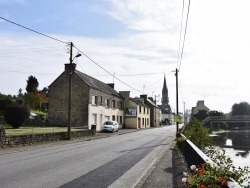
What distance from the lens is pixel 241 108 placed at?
127 m

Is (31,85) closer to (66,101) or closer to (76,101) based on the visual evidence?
(66,101)

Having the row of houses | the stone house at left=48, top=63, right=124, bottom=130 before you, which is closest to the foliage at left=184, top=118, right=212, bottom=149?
the row of houses

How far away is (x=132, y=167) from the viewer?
12.5 m

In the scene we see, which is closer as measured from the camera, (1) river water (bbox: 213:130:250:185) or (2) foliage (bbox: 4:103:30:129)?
(1) river water (bbox: 213:130:250:185)

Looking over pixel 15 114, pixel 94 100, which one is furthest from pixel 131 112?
pixel 15 114

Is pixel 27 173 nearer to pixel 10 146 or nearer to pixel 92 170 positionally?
pixel 92 170

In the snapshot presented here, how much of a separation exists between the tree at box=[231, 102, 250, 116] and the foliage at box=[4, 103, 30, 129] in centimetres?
11043

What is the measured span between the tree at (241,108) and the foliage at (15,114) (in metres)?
110

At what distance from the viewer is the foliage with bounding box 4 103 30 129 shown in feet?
101

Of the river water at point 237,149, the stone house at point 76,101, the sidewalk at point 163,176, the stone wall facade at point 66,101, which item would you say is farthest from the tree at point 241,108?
the sidewalk at point 163,176

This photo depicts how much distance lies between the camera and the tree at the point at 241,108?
125488mm

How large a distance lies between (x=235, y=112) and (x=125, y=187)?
128281mm

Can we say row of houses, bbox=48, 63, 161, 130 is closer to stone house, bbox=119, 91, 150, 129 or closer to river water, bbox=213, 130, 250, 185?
stone house, bbox=119, 91, 150, 129

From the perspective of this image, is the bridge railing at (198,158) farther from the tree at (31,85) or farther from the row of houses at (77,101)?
the tree at (31,85)
